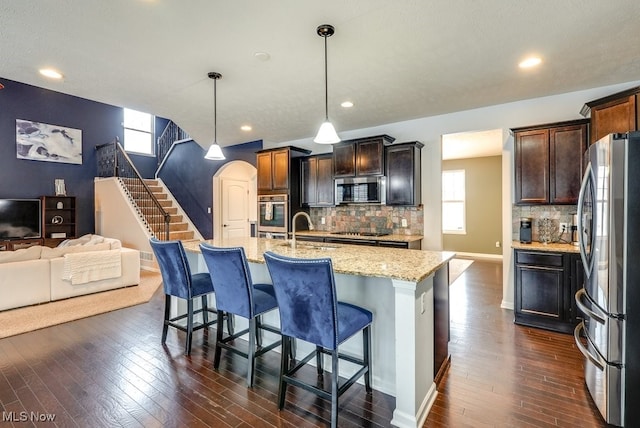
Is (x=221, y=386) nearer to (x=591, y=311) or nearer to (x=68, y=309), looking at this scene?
(x=591, y=311)

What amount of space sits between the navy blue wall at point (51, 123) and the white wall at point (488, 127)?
6.75 metres

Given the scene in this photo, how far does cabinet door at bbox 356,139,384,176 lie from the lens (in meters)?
4.83

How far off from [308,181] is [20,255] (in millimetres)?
4192

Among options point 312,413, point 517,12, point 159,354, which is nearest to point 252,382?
point 312,413

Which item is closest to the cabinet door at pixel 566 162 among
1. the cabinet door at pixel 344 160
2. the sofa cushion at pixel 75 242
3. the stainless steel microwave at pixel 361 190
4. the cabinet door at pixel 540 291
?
the cabinet door at pixel 540 291

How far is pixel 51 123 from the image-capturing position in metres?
7.19

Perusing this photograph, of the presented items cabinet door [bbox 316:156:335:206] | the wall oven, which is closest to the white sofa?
the wall oven

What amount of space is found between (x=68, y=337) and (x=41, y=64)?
106 inches

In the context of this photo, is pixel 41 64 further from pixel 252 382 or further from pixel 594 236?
pixel 594 236

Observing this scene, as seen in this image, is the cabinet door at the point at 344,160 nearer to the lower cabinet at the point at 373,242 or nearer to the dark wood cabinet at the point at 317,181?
the dark wood cabinet at the point at 317,181

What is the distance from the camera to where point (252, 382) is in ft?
7.81

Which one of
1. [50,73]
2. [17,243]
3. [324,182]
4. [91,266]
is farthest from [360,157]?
[17,243]

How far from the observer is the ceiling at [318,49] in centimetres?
224

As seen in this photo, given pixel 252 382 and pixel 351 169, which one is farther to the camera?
pixel 351 169
